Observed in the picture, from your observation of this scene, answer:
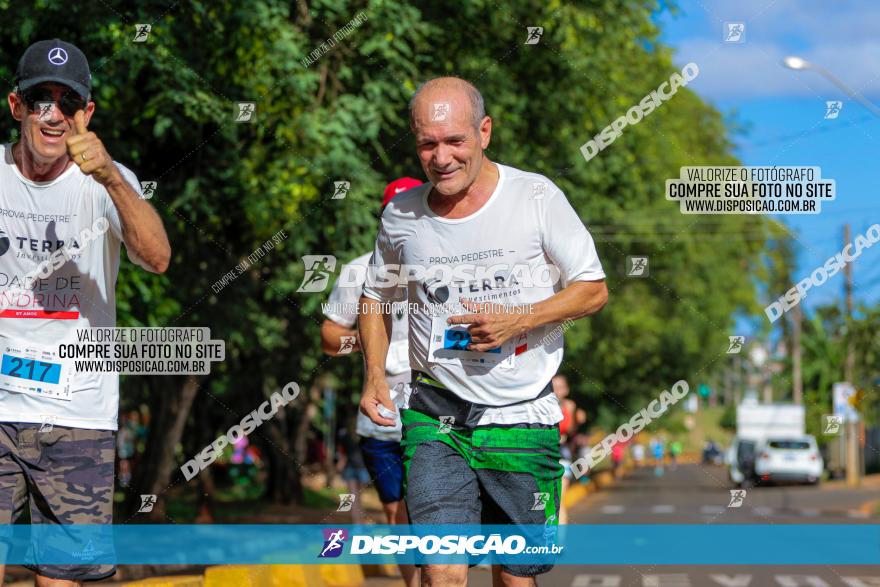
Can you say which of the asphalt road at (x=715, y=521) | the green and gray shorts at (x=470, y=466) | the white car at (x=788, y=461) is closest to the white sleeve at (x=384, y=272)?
the green and gray shorts at (x=470, y=466)

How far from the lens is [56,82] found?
4.75 meters

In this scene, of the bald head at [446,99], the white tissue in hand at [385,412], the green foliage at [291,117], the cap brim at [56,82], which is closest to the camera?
the cap brim at [56,82]

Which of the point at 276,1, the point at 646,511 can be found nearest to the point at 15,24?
the point at 276,1

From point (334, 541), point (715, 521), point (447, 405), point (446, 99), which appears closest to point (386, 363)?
point (334, 541)

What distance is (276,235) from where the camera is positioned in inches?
586

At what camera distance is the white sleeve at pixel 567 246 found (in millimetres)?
5199

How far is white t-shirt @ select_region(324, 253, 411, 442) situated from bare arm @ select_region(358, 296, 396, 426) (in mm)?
1641

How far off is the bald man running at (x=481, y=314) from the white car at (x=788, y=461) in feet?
127

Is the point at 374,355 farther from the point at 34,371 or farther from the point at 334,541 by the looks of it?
the point at 334,541

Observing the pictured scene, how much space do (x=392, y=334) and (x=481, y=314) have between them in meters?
2.37

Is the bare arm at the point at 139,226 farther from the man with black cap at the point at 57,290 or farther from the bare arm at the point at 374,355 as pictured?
the bare arm at the point at 374,355

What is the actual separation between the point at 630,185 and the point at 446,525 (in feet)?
51.7

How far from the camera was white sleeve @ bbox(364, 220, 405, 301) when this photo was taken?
545 centimetres

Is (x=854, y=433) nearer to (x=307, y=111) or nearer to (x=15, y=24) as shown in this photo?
(x=307, y=111)
